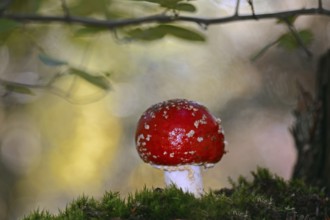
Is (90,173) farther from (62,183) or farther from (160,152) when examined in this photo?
(160,152)

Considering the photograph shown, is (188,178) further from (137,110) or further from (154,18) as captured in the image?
(137,110)

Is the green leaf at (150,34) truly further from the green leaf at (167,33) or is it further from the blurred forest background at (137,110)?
the blurred forest background at (137,110)

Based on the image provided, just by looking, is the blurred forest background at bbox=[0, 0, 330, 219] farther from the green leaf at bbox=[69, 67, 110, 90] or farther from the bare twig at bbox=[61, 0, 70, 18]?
the green leaf at bbox=[69, 67, 110, 90]

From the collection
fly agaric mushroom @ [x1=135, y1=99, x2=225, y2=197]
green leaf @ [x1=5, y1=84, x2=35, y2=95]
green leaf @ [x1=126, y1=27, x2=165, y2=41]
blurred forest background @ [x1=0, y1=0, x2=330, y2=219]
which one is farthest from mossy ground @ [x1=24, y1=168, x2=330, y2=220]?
blurred forest background @ [x1=0, y1=0, x2=330, y2=219]

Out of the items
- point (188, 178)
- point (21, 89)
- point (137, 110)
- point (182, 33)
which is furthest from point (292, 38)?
point (137, 110)

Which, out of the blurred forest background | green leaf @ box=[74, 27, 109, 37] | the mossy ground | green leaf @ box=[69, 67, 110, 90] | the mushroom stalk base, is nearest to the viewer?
green leaf @ box=[69, 67, 110, 90]

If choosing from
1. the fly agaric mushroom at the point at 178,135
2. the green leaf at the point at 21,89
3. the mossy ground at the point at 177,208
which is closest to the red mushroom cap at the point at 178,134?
the fly agaric mushroom at the point at 178,135

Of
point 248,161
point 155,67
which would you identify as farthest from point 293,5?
point 248,161
